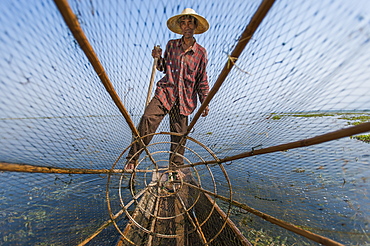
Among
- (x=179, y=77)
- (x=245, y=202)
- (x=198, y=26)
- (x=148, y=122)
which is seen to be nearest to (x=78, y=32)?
(x=148, y=122)

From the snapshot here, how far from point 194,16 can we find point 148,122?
1143 mm

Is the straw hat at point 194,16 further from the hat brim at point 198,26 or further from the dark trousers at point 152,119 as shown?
the dark trousers at point 152,119

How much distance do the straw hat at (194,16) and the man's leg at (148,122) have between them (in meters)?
0.90

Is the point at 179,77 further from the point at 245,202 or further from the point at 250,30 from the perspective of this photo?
the point at 245,202

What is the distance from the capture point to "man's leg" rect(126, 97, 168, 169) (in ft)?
7.03

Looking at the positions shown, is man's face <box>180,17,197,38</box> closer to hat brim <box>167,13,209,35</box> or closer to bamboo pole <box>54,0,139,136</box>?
hat brim <box>167,13,209,35</box>

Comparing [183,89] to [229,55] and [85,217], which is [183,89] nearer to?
[229,55]

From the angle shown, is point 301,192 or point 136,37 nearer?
point 136,37

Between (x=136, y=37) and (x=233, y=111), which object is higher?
(x=136, y=37)

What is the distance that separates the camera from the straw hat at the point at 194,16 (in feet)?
7.09

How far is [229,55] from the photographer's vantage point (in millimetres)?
1216

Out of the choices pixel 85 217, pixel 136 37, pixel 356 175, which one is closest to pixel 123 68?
pixel 136 37

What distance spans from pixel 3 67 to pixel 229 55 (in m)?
1.19

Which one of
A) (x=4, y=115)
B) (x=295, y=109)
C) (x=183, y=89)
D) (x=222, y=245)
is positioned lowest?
(x=222, y=245)
